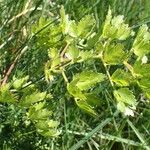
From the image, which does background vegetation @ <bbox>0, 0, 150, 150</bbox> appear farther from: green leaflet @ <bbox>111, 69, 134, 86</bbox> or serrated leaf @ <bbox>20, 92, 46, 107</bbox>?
green leaflet @ <bbox>111, 69, 134, 86</bbox>

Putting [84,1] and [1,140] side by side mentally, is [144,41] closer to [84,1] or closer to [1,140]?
[1,140]

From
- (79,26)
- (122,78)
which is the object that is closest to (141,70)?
(122,78)

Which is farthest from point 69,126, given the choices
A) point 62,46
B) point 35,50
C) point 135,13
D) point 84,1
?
point 135,13

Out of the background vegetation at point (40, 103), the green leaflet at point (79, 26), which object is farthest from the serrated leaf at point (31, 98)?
the green leaflet at point (79, 26)

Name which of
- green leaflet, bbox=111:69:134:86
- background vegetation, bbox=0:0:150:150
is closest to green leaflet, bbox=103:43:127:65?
green leaflet, bbox=111:69:134:86

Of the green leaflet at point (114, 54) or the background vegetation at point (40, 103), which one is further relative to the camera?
the background vegetation at point (40, 103)

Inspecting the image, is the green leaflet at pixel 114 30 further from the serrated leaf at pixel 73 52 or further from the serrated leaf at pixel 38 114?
the serrated leaf at pixel 38 114

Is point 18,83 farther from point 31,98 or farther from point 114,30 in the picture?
point 114,30
